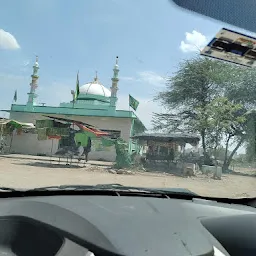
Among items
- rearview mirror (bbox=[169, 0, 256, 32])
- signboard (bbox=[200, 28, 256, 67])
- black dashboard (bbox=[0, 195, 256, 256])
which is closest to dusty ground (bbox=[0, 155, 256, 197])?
black dashboard (bbox=[0, 195, 256, 256])

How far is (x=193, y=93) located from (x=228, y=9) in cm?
61

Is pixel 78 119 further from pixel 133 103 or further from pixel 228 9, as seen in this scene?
pixel 228 9

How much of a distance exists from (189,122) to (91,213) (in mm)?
1280

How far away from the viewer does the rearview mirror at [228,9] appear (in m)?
2.03

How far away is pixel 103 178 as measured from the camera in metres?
2.24

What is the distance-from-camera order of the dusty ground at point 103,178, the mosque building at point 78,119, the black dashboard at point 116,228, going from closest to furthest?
the black dashboard at point 116,228 < the dusty ground at point 103,178 < the mosque building at point 78,119

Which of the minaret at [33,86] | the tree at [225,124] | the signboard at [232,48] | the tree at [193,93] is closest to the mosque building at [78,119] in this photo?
Answer: the minaret at [33,86]

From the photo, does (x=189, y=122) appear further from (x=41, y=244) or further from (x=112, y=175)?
(x=41, y=244)

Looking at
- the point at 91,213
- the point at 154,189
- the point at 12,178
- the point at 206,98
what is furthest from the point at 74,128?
the point at 91,213

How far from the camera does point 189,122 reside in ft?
8.08

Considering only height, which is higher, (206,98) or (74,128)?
(206,98)

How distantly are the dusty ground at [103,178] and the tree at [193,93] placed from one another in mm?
271

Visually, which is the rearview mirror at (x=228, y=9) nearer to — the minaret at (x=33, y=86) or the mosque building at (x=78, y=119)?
the mosque building at (x=78, y=119)

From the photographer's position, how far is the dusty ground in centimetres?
208
